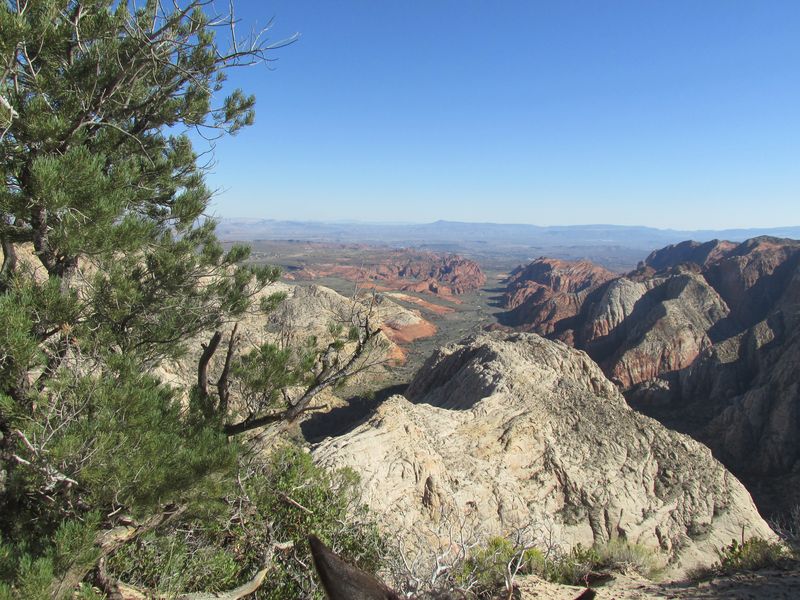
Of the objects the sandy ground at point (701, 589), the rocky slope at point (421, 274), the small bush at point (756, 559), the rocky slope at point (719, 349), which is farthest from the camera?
the rocky slope at point (421, 274)

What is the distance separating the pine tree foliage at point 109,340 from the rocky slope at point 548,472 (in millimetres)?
6614

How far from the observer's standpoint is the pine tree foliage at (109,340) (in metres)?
4.26

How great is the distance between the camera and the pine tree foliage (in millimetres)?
4258

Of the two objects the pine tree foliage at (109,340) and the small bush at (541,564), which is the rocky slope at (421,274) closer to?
the small bush at (541,564)

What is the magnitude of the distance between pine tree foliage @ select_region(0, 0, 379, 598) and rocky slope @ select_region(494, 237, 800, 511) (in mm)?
24013

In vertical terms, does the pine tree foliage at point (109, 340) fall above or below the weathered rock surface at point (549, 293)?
above

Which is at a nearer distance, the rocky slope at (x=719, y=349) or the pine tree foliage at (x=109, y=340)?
the pine tree foliage at (x=109, y=340)

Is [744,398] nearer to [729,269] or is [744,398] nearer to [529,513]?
[529,513]

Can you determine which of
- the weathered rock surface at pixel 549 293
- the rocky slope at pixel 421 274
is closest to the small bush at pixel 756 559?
the weathered rock surface at pixel 549 293

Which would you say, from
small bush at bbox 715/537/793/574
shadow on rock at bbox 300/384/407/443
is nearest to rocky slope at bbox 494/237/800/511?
small bush at bbox 715/537/793/574

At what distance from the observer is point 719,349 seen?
1422 inches

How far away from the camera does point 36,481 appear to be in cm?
428

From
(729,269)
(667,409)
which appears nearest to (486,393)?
(667,409)

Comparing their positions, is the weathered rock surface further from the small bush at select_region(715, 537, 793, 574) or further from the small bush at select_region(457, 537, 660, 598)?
the small bush at select_region(715, 537, 793, 574)
